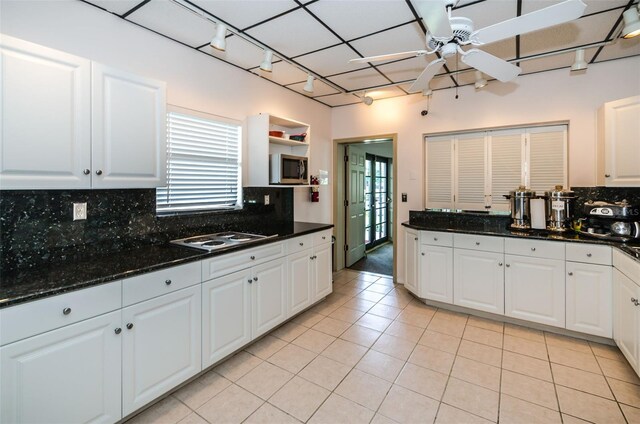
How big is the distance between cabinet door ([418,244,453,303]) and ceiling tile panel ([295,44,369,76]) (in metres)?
2.12

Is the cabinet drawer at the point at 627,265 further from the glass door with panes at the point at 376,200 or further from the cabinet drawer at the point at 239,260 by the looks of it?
the glass door with panes at the point at 376,200

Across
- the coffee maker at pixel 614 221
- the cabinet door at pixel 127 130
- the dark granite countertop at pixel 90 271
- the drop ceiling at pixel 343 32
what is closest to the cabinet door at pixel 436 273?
the coffee maker at pixel 614 221

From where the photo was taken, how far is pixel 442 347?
2627mm

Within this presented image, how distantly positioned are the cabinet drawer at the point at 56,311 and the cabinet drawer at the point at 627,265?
3.25 m

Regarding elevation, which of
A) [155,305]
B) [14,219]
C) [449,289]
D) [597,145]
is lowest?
[449,289]

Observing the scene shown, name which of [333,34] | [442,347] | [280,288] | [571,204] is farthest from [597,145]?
[280,288]

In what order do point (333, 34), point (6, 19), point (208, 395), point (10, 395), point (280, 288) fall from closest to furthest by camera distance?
point (10, 395) → point (6, 19) → point (208, 395) → point (333, 34) → point (280, 288)

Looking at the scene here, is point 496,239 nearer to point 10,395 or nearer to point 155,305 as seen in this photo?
point 155,305

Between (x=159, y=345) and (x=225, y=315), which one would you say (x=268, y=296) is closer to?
(x=225, y=315)

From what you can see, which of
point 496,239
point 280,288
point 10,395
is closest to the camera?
point 10,395

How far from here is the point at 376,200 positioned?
6770 mm

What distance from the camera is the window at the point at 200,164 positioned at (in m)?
2.63

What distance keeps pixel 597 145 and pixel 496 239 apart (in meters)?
1.39

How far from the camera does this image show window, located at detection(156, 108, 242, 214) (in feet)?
8.63
